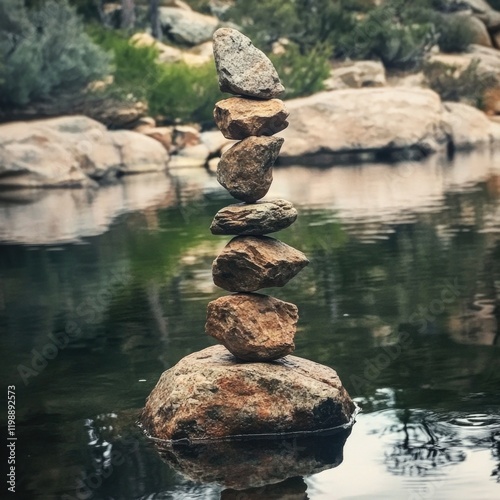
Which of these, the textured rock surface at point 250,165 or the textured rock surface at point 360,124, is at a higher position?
the textured rock surface at point 250,165

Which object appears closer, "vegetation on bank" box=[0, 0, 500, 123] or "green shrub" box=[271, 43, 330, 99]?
"vegetation on bank" box=[0, 0, 500, 123]

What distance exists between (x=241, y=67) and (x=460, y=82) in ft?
123

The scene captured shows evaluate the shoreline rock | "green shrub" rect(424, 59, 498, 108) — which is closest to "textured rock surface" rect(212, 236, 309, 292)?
the shoreline rock

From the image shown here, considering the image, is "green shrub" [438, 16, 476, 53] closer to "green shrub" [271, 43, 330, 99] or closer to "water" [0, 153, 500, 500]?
"green shrub" [271, 43, 330, 99]

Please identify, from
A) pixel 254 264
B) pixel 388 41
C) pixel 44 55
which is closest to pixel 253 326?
→ pixel 254 264

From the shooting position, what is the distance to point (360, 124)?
3881cm

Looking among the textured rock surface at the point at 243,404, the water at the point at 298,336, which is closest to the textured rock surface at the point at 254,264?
the textured rock surface at the point at 243,404

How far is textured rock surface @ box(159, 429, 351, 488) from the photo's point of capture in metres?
8.55

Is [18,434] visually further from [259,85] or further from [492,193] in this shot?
[492,193]

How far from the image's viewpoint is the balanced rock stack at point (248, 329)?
32.0 feet

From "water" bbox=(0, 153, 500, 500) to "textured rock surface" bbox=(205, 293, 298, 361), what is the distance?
0.87 meters

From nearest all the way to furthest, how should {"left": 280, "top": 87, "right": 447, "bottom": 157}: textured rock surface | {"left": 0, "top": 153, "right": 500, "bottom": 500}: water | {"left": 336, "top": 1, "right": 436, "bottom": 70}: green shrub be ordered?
{"left": 0, "top": 153, "right": 500, "bottom": 500}: water < {"left": 280, "top": 87, "right": 447, "bottom": 157}: textured rock surface < {"left": 336, "top": 1, "right": 436, "bottom": 70}: green shrub

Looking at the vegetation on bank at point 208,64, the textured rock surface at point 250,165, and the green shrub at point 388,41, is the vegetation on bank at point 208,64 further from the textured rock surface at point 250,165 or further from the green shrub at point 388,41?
the textured rock surface at point 250,165

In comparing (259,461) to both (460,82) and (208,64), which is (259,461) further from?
(460,82)
